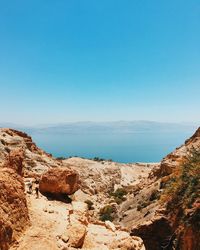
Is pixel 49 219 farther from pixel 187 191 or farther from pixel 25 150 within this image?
pixel 25 150

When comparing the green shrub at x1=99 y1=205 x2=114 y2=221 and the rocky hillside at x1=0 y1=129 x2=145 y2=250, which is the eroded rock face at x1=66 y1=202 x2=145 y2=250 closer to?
the rocky hillside at x1=0 y1=129 x2=145 y2=250

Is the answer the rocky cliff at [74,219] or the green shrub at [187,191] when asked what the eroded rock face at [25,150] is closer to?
the rocky cliff at [74,219]

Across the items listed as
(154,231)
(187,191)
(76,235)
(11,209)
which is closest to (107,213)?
(154,231)

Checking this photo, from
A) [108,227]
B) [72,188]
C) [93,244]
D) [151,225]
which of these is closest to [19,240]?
[93,244]

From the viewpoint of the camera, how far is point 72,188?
1788cm

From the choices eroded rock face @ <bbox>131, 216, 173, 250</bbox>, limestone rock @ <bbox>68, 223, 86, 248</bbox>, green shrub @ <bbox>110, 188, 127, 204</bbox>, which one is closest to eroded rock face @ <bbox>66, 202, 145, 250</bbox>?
limestone rock @ <bbox>68, 223, 86, 248</bbox>

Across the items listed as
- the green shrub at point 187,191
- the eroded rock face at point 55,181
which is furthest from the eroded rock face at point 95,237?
the green shrub at point 187,191

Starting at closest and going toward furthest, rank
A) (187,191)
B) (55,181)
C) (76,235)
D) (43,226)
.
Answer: (43,226) → (76,235) → (187,191) → (55,181)

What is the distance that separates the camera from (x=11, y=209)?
34.6 ft

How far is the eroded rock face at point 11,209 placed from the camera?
9498 millimetres

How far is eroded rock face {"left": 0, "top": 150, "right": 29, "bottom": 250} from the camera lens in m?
9.50

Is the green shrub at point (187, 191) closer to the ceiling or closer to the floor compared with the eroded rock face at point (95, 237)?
closer to the ceiling

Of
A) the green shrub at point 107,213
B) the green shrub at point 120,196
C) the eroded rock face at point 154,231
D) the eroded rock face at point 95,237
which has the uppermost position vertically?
the eroded rock face at point 95,237

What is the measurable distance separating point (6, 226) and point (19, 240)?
0.81m
